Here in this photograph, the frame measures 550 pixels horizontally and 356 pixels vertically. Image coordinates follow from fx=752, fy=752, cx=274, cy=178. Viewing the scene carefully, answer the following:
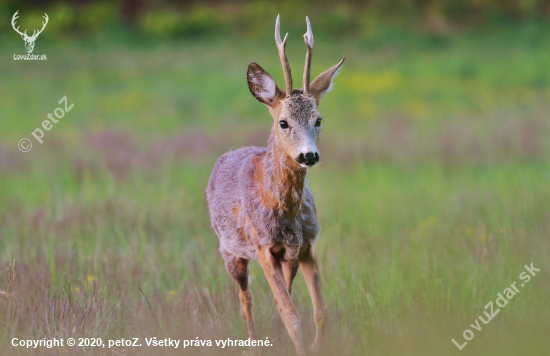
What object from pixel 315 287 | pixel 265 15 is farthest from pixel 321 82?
pixel 265 15

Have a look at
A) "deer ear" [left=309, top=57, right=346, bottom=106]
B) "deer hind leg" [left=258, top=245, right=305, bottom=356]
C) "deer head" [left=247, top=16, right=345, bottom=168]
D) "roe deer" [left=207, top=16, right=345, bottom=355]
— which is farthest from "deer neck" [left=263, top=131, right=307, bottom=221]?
→ "deer ear" [left=309, top=57, right=346, bottom=106]

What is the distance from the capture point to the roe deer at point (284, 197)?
4696 mm

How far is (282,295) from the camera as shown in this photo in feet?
15.6

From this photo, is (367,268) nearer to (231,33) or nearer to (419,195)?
(419,195)

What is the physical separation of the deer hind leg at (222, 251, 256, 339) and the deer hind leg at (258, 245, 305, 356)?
63cm

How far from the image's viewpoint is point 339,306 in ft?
18.5

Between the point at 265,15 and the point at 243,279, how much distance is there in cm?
2135

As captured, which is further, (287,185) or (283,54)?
(287,185)

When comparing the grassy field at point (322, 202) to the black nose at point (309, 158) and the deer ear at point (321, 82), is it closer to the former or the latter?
the black nose at point (309, 158)

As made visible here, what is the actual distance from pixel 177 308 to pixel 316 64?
1470cm

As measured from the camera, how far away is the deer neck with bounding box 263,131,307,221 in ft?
16.0

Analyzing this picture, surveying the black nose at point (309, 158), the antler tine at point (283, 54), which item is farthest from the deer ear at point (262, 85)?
the black nose at point (309, 158)

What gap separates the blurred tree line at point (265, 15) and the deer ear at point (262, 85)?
19252mm

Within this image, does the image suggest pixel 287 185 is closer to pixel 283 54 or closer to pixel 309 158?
pixel 309 158
